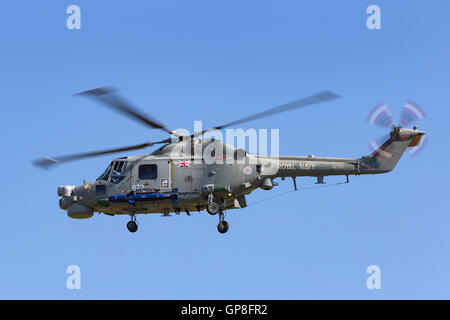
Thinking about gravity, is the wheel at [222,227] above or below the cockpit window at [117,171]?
below

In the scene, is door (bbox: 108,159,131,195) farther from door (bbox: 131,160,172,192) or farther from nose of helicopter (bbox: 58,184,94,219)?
nose of helicopter (bbox: 58,184,94,219)

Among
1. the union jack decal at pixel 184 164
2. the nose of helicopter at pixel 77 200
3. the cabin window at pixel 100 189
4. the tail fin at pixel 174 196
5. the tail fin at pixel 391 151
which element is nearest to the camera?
the tail fin at pixel 391 151

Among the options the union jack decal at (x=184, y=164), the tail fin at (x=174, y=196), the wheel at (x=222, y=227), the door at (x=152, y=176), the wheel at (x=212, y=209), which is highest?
the union jack decal at (x=184, y=164)

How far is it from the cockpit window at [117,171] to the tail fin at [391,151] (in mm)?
11875

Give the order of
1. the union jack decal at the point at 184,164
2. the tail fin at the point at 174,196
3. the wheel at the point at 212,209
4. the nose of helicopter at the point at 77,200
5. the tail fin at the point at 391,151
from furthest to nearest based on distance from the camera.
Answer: the nose of helicopter at the point at 77,200, the union jack decal at the point at 184,164, the tail fin at the point at 174,196, the tail fin at the point at 391,151, the wheel at the point at 212,209

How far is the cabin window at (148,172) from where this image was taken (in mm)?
38844

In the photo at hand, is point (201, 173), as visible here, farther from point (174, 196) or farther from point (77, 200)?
point (77, 200)

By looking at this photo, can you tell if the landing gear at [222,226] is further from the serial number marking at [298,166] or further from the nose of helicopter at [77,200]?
the nose of helicopter at [77,200]

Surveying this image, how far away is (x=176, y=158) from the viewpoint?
3878cm

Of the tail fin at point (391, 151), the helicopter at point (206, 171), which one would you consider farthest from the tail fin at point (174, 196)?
the tail fin at point (391, 151)
